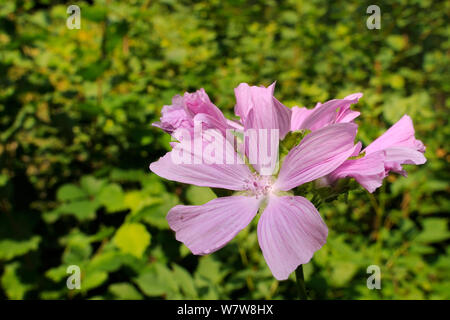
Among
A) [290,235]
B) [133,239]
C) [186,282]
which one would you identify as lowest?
[186,282]

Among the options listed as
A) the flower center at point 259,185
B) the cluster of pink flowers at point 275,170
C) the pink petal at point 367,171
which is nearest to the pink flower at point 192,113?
the cluster of pink flowers at point 275,170

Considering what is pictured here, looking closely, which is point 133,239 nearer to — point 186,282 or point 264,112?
point 186,282

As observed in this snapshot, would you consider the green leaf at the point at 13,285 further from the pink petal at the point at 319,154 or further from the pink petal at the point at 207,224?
the pink petal at the point at 319,154

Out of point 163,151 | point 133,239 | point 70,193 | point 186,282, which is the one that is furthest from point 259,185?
point 70,193

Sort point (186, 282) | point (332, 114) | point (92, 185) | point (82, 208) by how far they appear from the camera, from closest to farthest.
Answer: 1. point (332, 114)
2. point (186, 282)
3. point (82, 208)
4. point (92, 185)

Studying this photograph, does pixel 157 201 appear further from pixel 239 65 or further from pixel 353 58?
pixel 353 58
